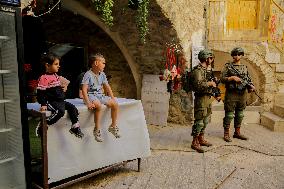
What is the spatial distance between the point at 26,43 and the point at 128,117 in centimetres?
244

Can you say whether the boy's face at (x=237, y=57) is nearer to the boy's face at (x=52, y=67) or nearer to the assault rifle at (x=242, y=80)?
the assault rifle at (x=242, y=80)

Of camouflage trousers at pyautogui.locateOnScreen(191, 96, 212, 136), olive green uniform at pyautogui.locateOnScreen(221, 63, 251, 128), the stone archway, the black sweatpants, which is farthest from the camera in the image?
the stone archway

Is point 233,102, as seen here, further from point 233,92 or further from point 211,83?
point 211,83

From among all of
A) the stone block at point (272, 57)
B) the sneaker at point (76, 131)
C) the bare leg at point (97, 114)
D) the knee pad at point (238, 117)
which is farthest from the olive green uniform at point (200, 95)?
the stone block at point (272, 57)

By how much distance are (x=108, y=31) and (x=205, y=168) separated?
470 centimetres

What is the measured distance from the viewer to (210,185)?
4.23 m

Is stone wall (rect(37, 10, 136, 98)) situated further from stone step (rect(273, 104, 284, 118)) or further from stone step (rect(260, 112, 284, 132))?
stone step (rect(273, 104, 284, 118))

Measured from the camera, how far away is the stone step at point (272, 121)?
24.6 feet

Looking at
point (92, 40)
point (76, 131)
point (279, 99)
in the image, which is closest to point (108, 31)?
point (92, 40)

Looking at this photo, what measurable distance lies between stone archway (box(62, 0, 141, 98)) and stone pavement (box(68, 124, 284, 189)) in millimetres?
2300

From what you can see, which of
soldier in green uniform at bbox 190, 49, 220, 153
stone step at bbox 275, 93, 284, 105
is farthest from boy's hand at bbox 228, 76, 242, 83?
stone step at bbox 275, 93, 284, 105

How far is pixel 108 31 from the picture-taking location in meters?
8.17

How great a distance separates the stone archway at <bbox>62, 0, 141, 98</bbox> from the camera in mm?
7793

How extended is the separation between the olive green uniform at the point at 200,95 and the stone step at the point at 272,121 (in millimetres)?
2739
